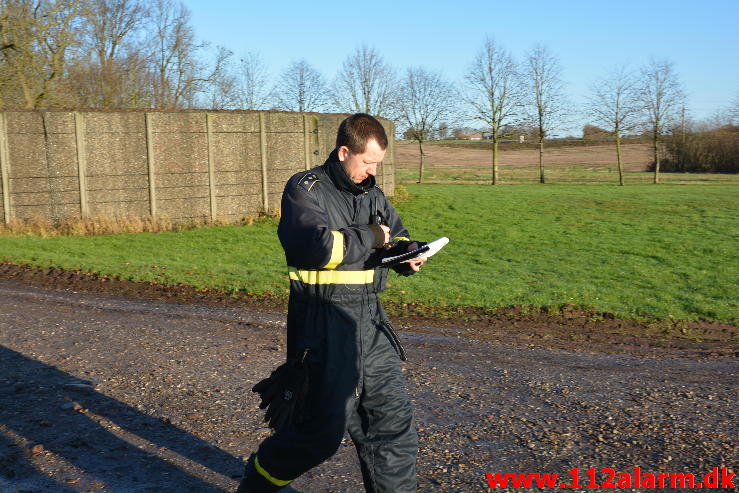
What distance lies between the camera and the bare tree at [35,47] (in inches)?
892

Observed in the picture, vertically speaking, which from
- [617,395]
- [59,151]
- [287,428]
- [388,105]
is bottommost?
[617,395]

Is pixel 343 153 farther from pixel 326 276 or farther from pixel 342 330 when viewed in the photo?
pixel 342 330

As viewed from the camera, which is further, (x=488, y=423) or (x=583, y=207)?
(x=583, y=207)

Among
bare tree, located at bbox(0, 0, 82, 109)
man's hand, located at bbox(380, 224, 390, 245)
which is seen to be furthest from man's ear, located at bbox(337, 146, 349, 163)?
bare tree, located at bbox(0, 0, 82, 109)

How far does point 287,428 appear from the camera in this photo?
3.62 m

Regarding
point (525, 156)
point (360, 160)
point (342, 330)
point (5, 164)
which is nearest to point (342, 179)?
point (360, 160)

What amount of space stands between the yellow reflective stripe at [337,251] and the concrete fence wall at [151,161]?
1702 centimetres

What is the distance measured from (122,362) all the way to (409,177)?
163ft

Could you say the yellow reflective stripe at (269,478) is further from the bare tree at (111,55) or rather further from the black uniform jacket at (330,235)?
the bare tree at (111,55)

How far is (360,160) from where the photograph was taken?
3689 millimetres

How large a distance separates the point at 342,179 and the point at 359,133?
0.25m

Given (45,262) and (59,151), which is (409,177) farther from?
(45,262)

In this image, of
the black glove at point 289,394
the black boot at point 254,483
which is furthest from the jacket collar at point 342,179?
the black boot at point 254,483

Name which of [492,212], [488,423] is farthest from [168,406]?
[492,212]
